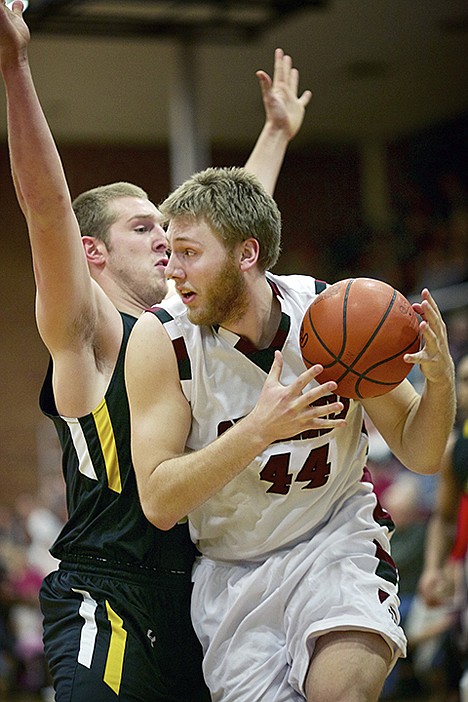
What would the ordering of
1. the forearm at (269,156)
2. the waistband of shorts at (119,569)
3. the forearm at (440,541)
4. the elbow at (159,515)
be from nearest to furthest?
1. the elbow at (159,515)
2. the waistband of shorts at (119,569)
3. the forearm at (269,156)
4. the forearm at (440,541)

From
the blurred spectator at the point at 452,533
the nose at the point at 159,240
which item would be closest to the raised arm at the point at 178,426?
the nose at the point at 159,240

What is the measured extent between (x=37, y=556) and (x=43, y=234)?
A: 10.2m

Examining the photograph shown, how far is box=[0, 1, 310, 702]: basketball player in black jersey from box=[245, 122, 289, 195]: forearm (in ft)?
4.10

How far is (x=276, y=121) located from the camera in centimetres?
528

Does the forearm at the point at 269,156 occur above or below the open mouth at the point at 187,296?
above

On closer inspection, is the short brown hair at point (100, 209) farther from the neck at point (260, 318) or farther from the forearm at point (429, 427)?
the forearm at point (429, 427)

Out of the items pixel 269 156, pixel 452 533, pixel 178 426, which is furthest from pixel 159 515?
pixel 452 533

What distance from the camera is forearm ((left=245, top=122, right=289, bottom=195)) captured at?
5148mm

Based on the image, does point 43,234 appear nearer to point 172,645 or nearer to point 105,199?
point 105,199

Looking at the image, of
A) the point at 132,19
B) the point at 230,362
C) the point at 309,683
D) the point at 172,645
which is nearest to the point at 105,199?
the point at 230,362

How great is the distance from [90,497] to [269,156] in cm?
195

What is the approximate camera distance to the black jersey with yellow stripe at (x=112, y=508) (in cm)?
391

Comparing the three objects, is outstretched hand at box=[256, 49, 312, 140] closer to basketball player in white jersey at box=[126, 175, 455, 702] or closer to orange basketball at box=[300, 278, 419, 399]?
basketball player in white jersey at box=[126, 175, 455, 702]

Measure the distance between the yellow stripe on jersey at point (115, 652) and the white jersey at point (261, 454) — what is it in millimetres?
443
